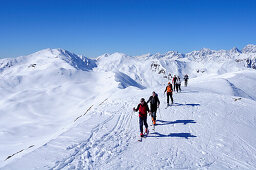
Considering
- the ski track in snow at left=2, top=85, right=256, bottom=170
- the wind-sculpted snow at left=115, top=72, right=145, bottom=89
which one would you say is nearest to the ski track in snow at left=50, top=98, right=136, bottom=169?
the ski track in snow at left=2, top=85, right=256, bottom=170

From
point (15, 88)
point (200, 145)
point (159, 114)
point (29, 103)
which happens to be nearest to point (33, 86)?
point (15, 88)

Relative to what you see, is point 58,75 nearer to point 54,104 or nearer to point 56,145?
point 54,104

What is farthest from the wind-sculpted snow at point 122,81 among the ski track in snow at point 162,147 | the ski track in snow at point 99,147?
the ski track in snow at point 99,147

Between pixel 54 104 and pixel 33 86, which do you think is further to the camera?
pixel 33 86

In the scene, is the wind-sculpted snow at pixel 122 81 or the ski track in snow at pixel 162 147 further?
the wind-sculpted snow at pixel 122 81

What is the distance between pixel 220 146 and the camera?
10.5 meters

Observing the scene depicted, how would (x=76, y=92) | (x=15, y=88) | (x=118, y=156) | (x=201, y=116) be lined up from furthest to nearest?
(x=15, y=88) → (x=76, y=92) → (x=201, y=116) → (x=118, y=156)

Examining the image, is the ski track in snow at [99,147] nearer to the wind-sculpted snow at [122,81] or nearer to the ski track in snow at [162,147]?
the ski track in snow at [162,147]

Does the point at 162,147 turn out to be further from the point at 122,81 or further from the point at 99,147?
→ the point at 122,81

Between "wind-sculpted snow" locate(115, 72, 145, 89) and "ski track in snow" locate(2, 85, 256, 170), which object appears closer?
"ski track in snow" locate(2, 85, 256, 170)

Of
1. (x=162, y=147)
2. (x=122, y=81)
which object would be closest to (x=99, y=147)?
(x=162, y=147)

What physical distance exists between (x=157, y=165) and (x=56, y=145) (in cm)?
529

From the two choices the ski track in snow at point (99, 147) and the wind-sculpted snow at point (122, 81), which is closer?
the ski track in snow at point (99, 147)

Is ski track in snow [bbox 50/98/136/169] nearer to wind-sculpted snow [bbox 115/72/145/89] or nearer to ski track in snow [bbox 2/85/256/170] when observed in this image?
ski track in snow [bbox 2/85/256/170]
